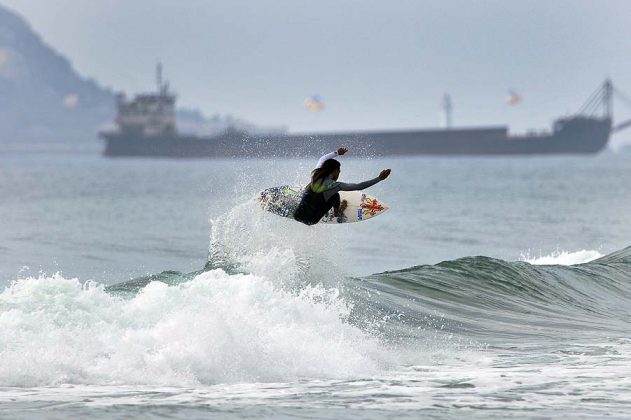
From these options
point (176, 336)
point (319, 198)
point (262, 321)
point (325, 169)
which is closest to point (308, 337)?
point (262, 321)

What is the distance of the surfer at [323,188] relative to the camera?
746 inches

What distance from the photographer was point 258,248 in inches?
850

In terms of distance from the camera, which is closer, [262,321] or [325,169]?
[262,321]

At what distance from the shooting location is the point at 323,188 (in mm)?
19484

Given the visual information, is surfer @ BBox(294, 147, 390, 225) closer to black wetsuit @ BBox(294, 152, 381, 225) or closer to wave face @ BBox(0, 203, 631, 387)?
black wetsuit @ BBox(294, 152, 381, 225)

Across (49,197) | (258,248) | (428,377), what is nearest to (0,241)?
(258,248)

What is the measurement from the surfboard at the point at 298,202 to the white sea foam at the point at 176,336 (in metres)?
5.57

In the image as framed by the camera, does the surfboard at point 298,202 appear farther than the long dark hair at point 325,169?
Yes

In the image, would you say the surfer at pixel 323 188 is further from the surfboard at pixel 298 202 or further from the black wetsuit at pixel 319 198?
the surfboard at pixel 298 202

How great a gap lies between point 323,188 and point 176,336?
246 inches

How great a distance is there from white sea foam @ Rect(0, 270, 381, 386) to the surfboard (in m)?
5.57

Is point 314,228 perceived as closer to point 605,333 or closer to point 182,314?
point 605,333

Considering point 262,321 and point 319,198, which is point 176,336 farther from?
point 319,198

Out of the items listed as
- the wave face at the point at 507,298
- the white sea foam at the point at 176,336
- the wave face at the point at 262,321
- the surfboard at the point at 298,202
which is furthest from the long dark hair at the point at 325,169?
the white sea foam at the point at 176,336
